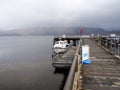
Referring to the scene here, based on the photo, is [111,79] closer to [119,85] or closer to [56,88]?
[119,85]

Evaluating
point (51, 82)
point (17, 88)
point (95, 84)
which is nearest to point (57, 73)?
point (51, 82)

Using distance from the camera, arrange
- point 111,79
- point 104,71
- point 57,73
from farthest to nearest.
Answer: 1. point 57,73
2. point 104,71
3. point 111,79

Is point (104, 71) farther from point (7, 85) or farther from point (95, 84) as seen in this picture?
point (7, 85)

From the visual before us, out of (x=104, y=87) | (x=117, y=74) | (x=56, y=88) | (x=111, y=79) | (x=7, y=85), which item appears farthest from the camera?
(x=7, y=85)

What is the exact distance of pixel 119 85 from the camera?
23.5 ft

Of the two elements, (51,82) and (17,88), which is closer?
(17,88)

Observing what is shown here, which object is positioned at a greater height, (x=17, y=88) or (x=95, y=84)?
(x=95, y=84)

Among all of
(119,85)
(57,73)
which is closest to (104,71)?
(119,85)

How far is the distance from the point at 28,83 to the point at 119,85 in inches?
624

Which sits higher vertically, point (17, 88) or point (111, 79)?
point (111, 79)

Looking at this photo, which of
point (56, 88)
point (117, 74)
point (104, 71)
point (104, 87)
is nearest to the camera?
point (104, 87)

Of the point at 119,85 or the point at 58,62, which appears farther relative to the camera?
the point at 58,62

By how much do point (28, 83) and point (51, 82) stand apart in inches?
111

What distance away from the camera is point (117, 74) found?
28.8ft
